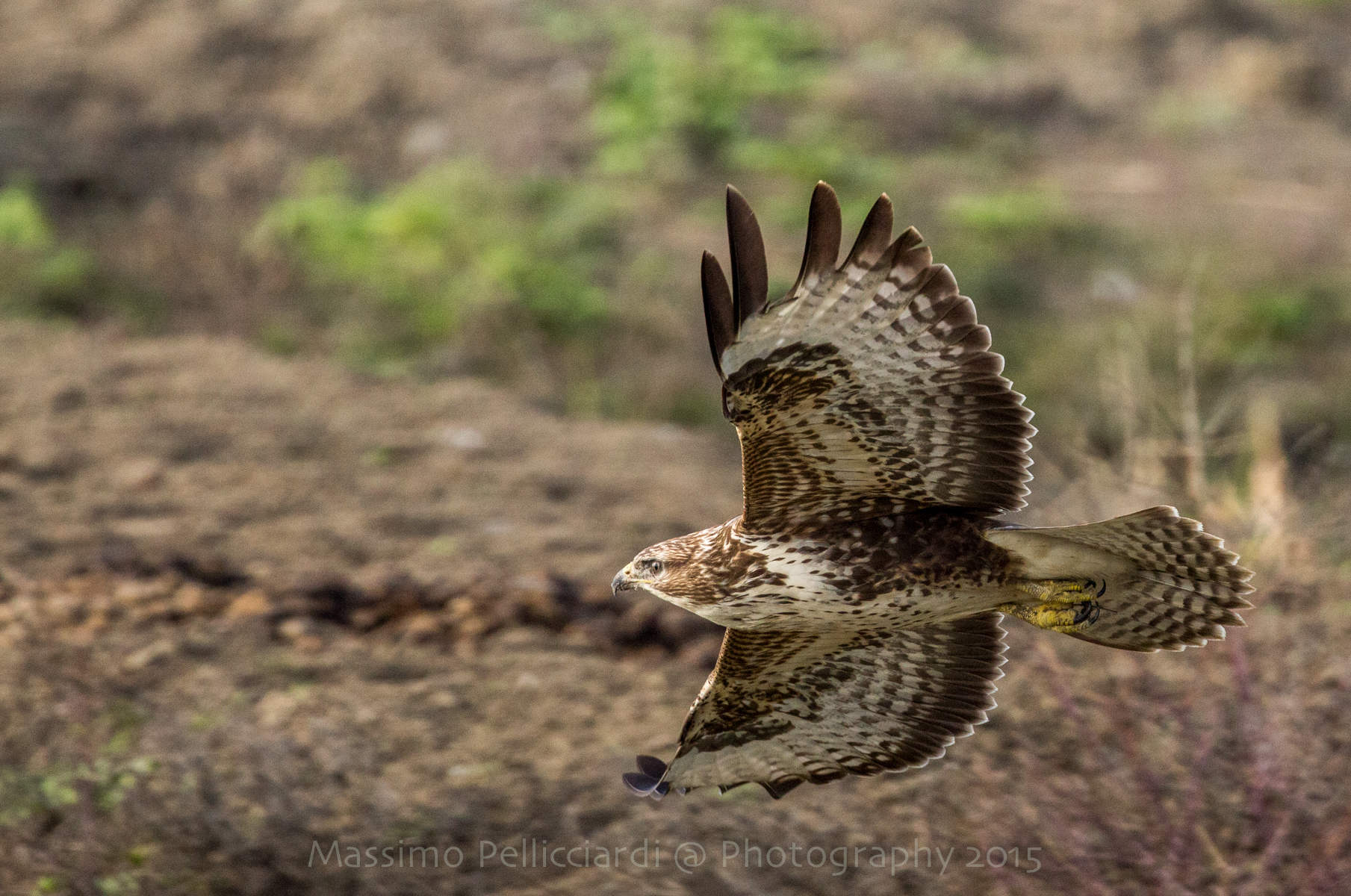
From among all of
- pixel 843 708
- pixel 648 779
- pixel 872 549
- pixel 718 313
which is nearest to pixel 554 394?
pixel 843 708

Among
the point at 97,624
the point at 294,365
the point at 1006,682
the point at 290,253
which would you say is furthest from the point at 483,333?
the point at 1006,682

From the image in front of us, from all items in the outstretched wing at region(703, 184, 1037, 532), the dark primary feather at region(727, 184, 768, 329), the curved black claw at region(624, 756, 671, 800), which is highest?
the dark primary feather at region(727, 184, 768, 329)

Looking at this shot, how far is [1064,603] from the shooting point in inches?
129

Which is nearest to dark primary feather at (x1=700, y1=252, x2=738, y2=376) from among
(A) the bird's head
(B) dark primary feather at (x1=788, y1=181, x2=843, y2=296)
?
(B) dark primary feather at (x1=788, y1=181, x2=843, y2=296)

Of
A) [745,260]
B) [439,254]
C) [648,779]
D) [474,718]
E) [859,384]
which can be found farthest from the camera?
[439,254]

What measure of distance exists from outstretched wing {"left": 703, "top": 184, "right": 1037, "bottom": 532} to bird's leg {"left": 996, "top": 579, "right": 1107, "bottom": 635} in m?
0.24

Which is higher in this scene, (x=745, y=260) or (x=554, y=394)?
(x=745, y=260)

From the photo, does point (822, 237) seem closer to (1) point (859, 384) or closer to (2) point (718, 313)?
(2) point (718, 313)

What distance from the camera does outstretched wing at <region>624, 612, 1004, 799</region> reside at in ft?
11.7

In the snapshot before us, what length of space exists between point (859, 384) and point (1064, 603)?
797 millimetres

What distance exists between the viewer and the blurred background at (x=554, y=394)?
14.1 feet

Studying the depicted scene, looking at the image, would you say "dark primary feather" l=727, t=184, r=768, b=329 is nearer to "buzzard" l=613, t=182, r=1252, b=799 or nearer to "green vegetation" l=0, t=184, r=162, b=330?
"buzzard" l=613, t=182, r=1252, b=799

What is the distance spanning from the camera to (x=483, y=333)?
905 cm

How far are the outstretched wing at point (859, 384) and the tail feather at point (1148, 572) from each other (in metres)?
0.15
